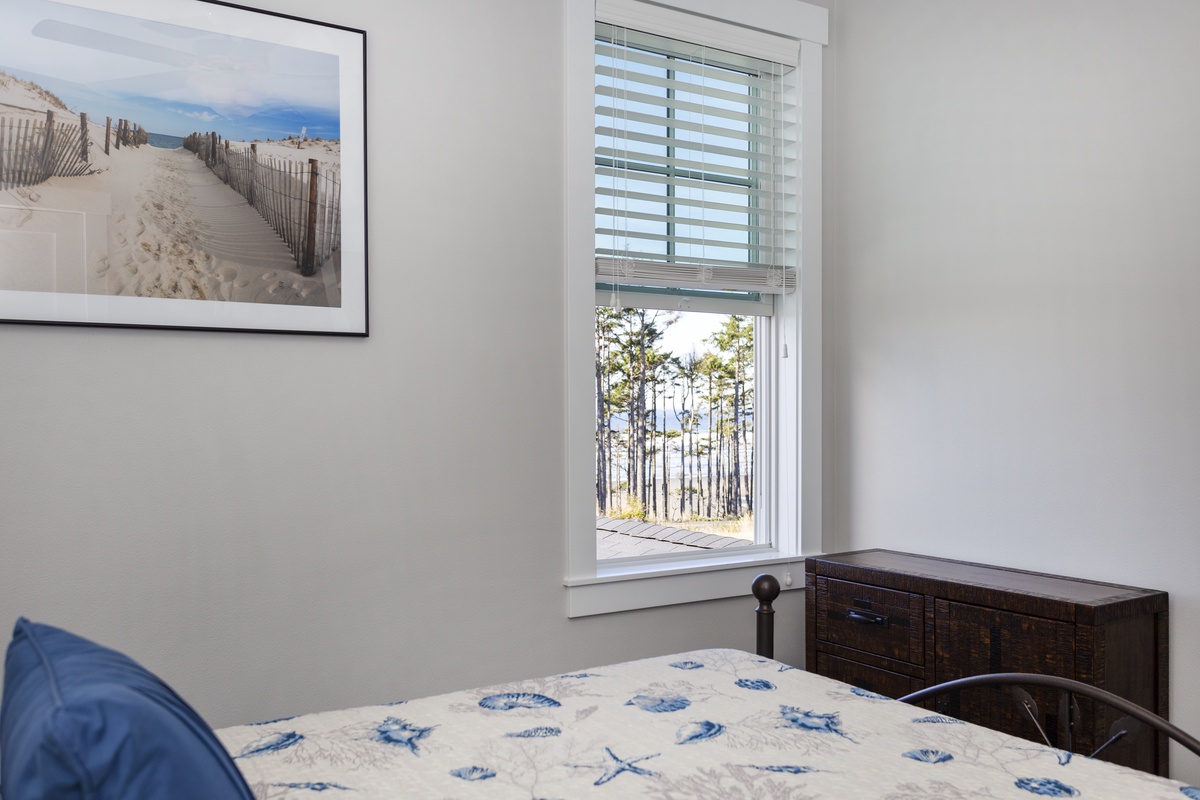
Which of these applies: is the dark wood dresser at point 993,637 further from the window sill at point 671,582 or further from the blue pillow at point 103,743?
the blue pillow at point 103,743

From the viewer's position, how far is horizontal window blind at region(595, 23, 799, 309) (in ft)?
9.85

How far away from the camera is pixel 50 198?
2.12m

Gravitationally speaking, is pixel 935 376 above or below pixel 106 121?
below

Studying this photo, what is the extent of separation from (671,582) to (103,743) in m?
2.36

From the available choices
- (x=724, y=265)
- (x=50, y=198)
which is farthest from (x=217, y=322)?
(x=724, y=265)

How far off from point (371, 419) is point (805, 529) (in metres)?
1.69

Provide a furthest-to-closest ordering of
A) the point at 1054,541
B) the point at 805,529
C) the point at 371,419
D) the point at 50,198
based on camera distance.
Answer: the point at 805,529 → the point at 1054,541 → the point at 371,419 → the point at 50,198

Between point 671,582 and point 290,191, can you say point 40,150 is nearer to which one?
point 290,191

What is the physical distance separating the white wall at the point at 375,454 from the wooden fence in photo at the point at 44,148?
375mm

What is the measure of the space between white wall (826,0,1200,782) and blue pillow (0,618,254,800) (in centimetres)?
249

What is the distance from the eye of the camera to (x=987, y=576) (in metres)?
2.70

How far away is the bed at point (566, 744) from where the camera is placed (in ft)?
2.78

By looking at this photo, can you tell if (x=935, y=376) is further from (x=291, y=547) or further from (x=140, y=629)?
(x=140, y=629)

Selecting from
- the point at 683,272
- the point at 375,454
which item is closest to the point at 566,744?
the point at 375,454
